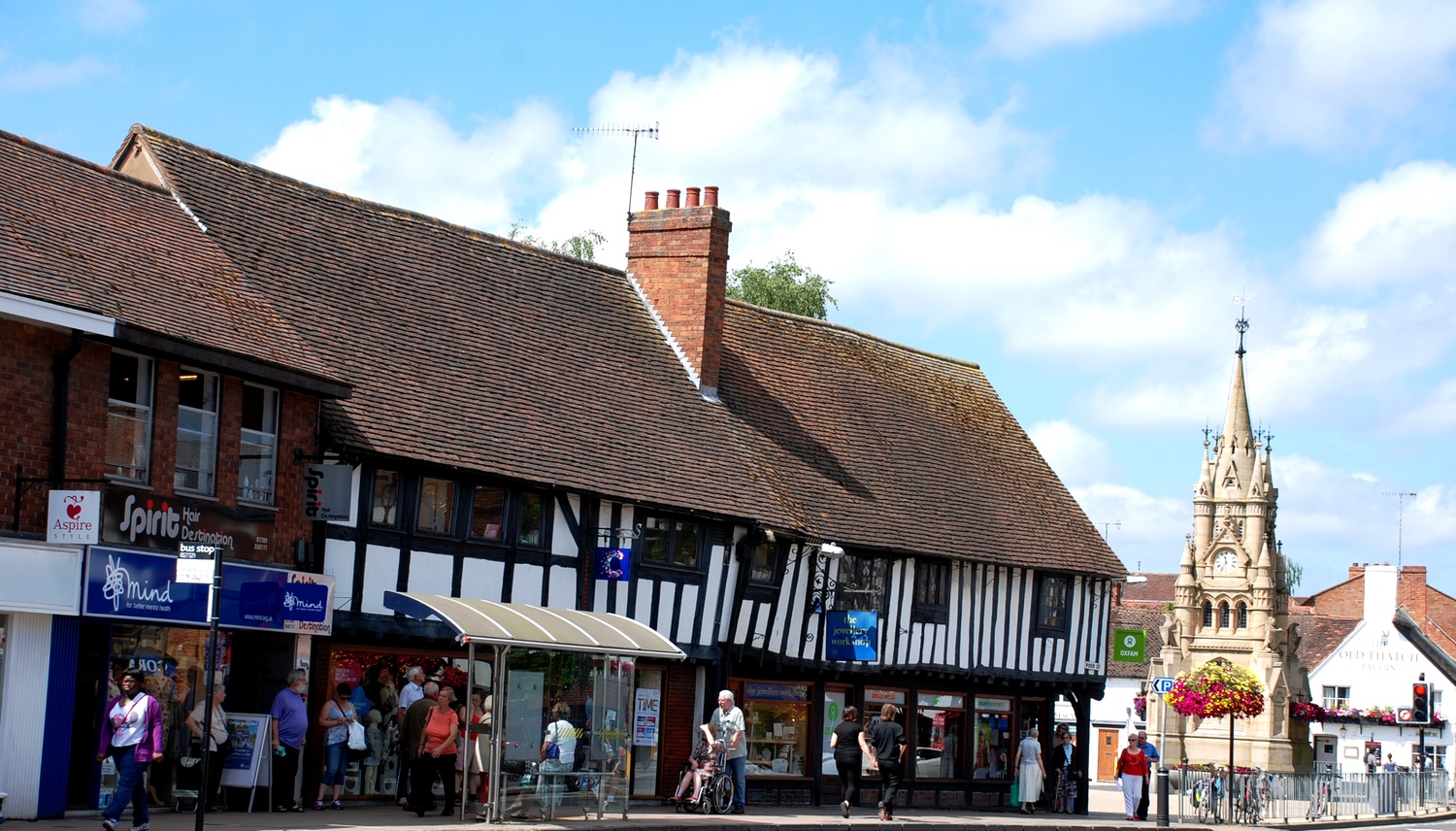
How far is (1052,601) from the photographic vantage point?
3017 centimetres

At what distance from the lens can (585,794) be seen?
17.5 meters

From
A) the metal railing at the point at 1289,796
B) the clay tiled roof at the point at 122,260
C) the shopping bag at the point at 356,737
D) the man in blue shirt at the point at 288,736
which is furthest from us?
the metal railing at the point at 1289,796

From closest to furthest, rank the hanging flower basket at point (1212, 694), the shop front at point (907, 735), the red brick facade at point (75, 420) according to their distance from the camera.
→ the red brick facade at point (75, 420)
the shop front at point (907, 735)
the hanging flower basket at point (1212, 694)

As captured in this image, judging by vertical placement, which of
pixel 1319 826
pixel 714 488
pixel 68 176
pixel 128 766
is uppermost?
pixel 68 176

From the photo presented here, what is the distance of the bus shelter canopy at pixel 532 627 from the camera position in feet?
53.5

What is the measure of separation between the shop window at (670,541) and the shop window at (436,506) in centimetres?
340

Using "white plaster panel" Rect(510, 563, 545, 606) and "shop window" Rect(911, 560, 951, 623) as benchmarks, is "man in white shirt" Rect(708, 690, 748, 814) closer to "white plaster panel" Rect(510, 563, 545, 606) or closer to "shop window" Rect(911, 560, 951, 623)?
"white plaster panel" Rect(510, 563, 545, 606)

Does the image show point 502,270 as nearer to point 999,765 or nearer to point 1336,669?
point 999,765

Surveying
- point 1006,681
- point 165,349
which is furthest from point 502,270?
point 1006,681

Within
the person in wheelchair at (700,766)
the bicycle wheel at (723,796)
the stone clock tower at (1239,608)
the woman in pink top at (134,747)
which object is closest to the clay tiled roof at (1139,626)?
the stone clock tower at (1239,608)

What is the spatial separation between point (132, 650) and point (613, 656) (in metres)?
4.94

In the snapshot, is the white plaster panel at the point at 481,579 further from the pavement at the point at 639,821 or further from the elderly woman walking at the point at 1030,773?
the elderly woman walking at the point at 1030,773

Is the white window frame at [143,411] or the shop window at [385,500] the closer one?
the white window frame at [143,411]

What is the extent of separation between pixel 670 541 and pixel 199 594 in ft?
25.4
